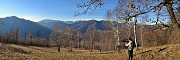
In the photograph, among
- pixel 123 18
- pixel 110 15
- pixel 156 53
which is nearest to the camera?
→ pixel 123 18

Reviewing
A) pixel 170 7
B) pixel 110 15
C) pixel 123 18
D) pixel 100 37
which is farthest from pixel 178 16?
pixel 100 37

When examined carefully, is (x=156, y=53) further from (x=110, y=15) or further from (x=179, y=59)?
(x=110, y=15)

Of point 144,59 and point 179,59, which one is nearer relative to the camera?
point 179,59

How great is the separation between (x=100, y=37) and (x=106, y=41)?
1824cm

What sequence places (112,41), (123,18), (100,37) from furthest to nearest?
(100,37)
(112,41)
(123,18)

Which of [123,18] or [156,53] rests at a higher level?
[123,18]

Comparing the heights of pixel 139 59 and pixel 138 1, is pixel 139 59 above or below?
below

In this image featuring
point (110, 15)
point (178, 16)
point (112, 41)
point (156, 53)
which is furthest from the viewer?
point (112, 41)

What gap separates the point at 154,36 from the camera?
95688 mm

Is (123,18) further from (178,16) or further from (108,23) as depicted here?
(108,23)

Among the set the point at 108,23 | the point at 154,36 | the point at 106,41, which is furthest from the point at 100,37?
the point at 108,23

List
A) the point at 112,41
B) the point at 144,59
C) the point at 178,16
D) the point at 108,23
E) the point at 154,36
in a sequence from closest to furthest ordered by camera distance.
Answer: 1. the point at 178,16
2. the point at 144,59
3. the point at 108,23
4. the point at 154,36
5. the point at 112,41

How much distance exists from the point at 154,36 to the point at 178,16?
80525 mm

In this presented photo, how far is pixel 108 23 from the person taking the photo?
203ft
